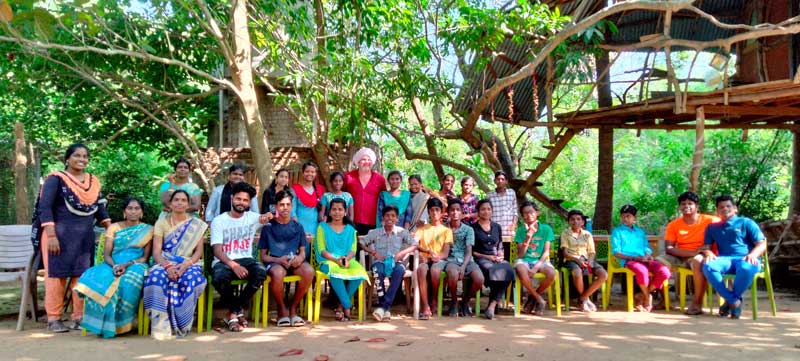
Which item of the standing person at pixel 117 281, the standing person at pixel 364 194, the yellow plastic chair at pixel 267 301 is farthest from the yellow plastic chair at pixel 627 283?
the standing person at pixel 117 281

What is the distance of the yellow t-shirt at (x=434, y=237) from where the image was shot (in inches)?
214

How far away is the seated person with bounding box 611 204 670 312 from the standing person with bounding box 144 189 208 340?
392 centimetres

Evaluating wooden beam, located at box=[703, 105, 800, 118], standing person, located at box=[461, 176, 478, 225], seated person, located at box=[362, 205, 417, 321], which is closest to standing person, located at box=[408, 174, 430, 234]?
seated person, located at box=[362, 205, 417, 321]

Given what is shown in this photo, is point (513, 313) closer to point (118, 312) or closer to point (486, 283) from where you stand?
point (486, 283)

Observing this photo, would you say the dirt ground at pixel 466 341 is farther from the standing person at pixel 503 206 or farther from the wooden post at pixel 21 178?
the wooden post at pixel 21 178

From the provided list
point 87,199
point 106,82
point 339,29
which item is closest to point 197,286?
point 87,199

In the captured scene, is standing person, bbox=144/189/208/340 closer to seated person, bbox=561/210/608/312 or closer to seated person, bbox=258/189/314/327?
seated person, bbox=258/189/314/327

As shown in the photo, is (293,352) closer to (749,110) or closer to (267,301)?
(267,301)

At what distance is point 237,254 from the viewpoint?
15.9 ft

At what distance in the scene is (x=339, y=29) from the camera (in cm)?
644

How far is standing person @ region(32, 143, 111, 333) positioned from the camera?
14.7 feet

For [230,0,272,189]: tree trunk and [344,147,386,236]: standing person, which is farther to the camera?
[344,147,386,236]: standing person

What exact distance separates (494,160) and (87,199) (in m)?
6.45

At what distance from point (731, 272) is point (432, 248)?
8.98 ft
